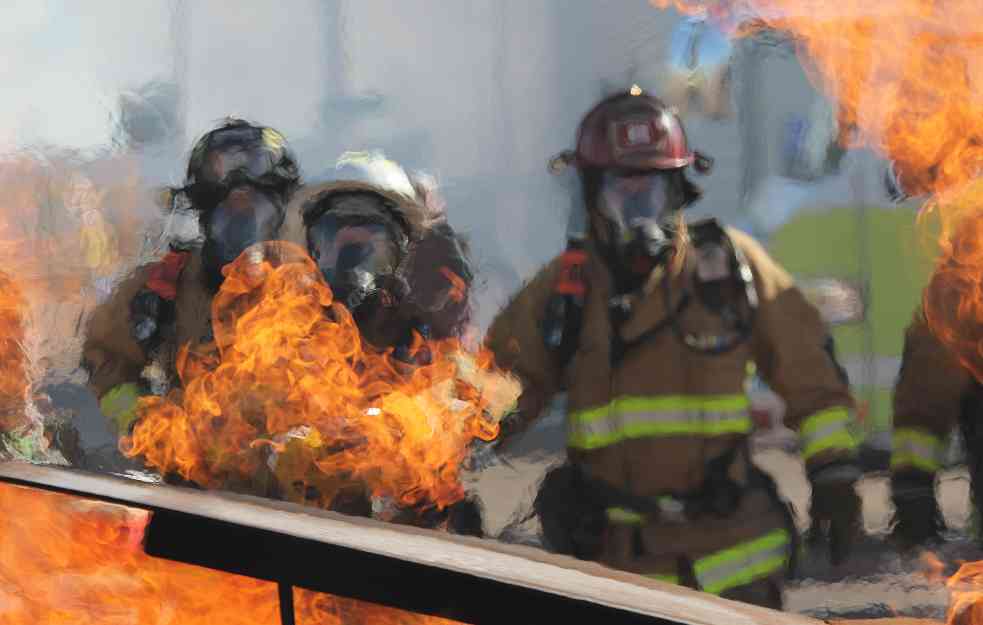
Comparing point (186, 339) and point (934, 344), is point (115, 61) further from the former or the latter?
point (934, 344)

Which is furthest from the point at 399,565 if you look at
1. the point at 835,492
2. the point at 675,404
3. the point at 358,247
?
the point at 358,247

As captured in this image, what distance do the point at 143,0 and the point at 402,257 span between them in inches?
110

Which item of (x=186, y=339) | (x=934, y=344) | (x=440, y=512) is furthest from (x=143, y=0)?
(x=934, y=344)

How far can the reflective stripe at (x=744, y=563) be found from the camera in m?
3.08

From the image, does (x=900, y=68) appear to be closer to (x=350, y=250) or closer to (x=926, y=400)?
(x=926, y=400)

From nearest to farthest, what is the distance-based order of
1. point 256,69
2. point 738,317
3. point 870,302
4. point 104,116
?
point 738,317 < point 870,302 < point 256,69 < point 104,116

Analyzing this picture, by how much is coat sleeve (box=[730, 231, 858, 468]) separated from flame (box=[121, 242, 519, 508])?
0.76 m

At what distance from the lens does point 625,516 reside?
10.4 ft

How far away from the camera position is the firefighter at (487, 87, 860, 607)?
3.05 metres

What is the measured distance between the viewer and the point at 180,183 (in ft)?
18.6

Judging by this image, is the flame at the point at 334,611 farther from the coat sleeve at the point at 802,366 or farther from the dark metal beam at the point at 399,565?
the coat sleeve at the point at 802,366

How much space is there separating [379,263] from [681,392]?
1.22 metres

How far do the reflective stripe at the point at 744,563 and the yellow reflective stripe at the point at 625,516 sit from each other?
20 centimetres

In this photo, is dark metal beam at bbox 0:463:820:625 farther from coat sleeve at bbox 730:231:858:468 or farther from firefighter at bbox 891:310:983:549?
firefighter at bbox 891:310:983:549
